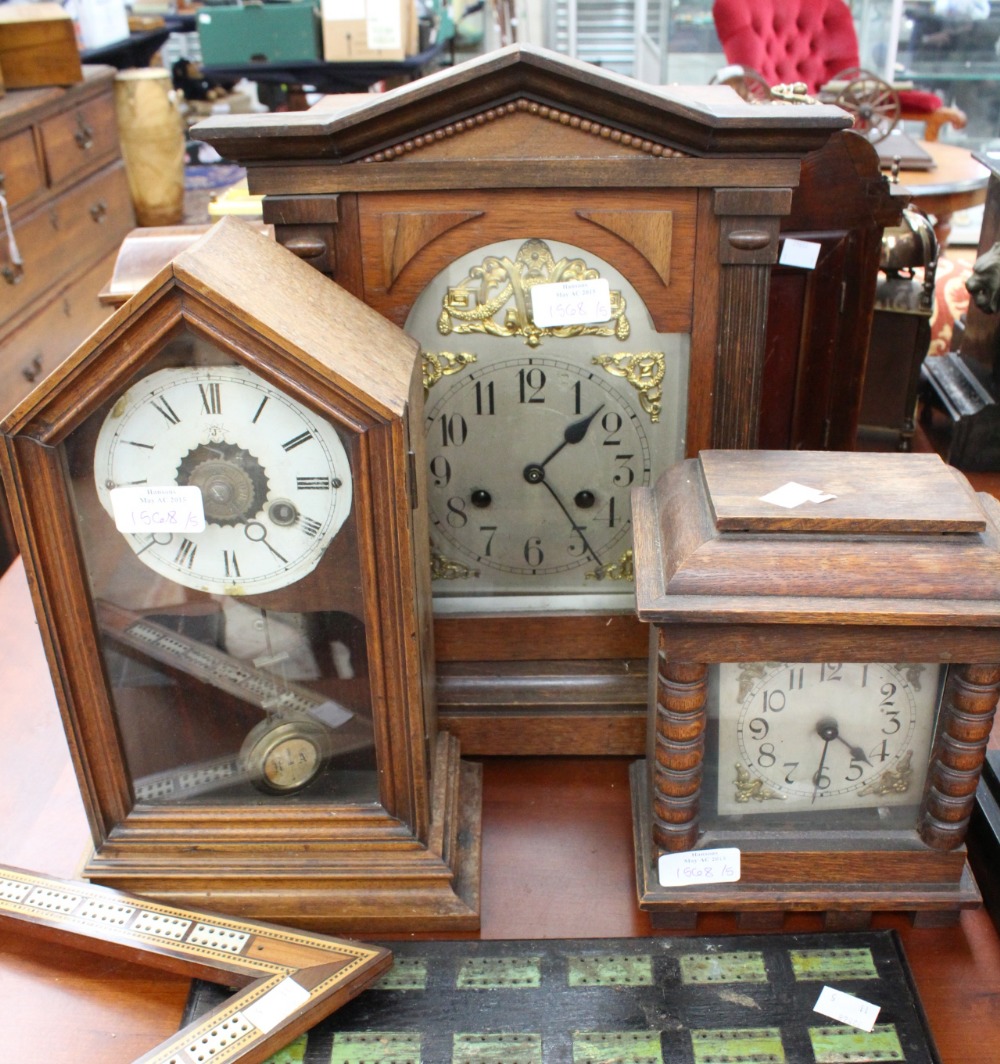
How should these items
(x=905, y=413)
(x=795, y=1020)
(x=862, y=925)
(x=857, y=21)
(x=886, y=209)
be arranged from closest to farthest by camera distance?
(x=795, y=1020) → (x=862, y=925) → (x=886, y=209) → (x=905, y=413) → (x=857, y=21)

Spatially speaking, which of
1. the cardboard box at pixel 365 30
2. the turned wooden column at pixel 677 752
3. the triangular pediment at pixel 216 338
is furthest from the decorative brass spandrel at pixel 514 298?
the cardboard box at pixel 365 30

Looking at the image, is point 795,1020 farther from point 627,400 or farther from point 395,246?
point 395,246

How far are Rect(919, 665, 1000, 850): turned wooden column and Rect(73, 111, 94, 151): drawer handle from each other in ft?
9.82

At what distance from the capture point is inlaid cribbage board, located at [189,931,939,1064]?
Answer: 104cm

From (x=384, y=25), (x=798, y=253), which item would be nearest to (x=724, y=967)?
(x=798, y=253)

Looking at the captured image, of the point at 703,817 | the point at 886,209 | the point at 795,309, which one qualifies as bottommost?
the point at 703,817

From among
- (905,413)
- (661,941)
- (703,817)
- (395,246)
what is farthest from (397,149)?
(905,413)

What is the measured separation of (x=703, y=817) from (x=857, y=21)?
4473mm

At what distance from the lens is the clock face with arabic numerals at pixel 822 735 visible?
108cm

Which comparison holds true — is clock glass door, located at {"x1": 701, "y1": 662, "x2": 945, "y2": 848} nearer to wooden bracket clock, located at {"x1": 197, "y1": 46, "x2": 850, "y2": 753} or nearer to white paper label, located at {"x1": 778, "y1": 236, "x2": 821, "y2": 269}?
wooden bracket clock, located at {"x1": 197, "y1": 46, "x2": 850, "y2": 753}

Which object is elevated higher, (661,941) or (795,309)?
(795,309)

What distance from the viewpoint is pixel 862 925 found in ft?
3.83

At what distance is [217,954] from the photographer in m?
1.08

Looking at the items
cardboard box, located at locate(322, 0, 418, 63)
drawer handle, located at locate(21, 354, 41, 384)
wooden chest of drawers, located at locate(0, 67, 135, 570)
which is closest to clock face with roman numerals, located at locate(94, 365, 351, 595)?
wooden chest of drawers, located at locate(0, 67, 135, 570)
